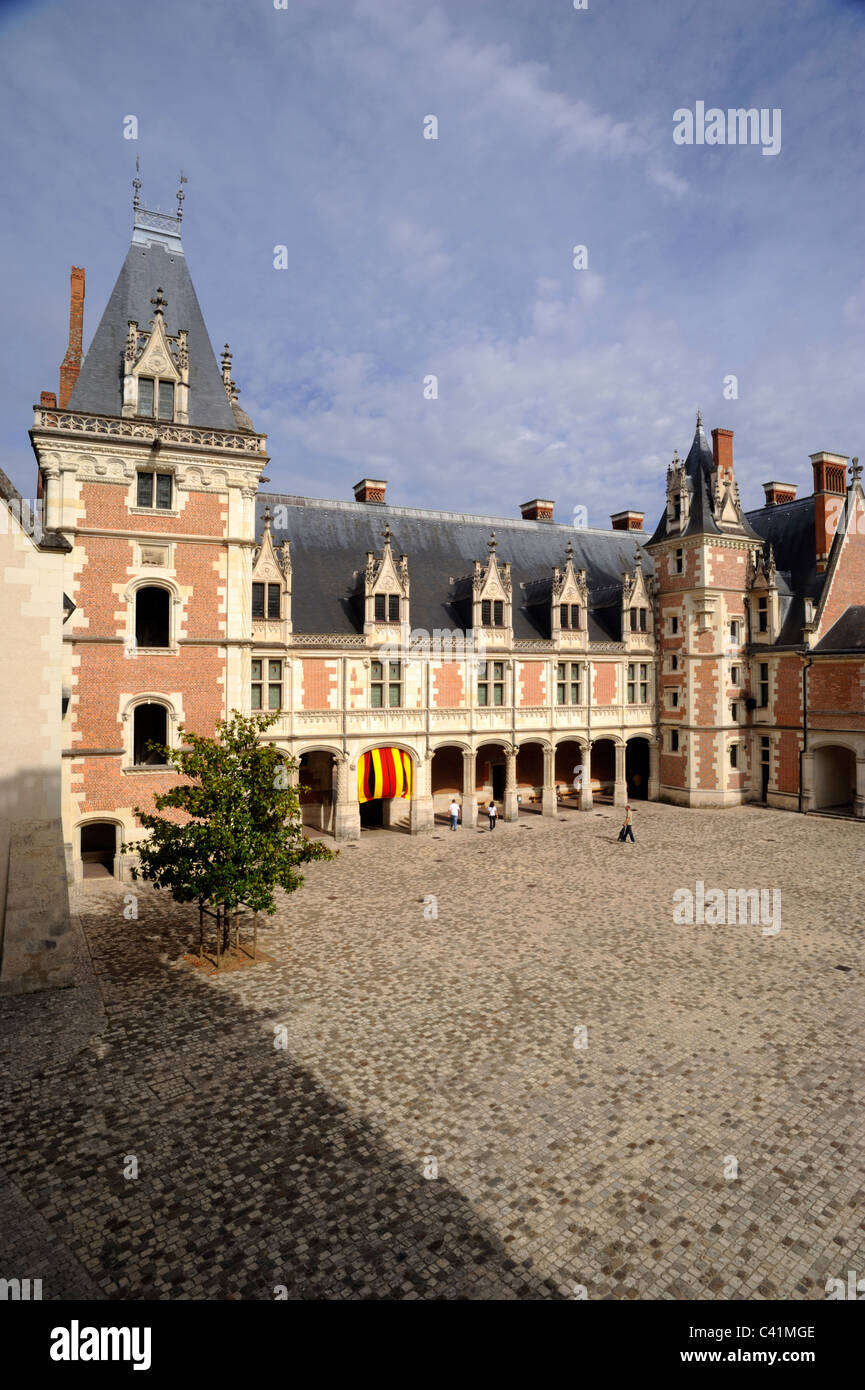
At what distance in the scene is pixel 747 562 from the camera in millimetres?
37188

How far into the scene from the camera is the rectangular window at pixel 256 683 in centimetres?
2807

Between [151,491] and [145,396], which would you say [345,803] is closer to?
[151,491]

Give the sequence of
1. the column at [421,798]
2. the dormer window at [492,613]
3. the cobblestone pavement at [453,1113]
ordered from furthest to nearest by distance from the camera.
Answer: the dormer window at [492,613] < the column at [421,798] < the cobblestone pavement at [453,1113]

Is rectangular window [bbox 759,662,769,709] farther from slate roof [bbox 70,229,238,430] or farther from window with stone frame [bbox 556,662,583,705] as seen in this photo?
slate roof [bbox 70,229,238,430]

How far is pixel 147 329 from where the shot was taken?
2470cm

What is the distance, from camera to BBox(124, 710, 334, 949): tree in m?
15.5

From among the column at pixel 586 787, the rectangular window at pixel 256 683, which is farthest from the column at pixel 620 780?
the rectangular window at pixel 256 683

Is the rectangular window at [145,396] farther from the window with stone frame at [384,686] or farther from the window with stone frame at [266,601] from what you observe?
the window with stone frame at [384,686]

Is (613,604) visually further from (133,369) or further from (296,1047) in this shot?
(296,1047)

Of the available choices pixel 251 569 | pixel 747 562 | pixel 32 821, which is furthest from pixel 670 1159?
pixel 747 562

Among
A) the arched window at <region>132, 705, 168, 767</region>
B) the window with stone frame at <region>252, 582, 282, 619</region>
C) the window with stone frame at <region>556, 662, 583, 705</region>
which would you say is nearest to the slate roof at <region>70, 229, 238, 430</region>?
the window with stone frame at <region>252, 582, 282, 619</region>

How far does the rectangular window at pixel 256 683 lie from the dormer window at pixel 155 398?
920cm

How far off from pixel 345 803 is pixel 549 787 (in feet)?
34.0

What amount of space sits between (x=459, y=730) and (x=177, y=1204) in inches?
972
